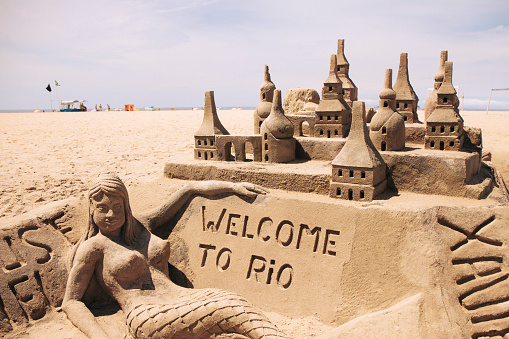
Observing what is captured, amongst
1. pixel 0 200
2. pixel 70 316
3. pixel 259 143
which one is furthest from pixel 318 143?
pixel 0 200

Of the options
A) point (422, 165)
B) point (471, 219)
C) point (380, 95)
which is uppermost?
point (380, 95)

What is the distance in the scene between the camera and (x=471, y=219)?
6.00m

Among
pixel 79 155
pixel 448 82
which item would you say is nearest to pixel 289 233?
pixel 448 82

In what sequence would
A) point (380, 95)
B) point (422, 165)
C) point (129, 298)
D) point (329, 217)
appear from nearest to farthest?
point (129, 298) < point (329, 217) < point (422, 165) < point (380, 95)

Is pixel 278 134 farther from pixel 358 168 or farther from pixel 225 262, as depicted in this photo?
pixel 225 262

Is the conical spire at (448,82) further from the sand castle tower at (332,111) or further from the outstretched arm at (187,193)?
the outstretched arm at (187,193)

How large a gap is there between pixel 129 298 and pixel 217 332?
1312mm

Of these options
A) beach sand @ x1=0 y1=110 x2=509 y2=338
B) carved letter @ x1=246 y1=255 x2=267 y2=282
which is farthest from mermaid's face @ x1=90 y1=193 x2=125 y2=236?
carved letter @ x1=246 y1=255 x2=267 y2=282

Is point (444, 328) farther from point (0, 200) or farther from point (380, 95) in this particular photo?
point (0, 200)

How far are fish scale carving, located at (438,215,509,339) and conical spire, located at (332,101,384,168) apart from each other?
181 centimetres

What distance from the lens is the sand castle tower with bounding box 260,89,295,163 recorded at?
9570 millimetres

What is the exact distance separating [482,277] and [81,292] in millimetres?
5436

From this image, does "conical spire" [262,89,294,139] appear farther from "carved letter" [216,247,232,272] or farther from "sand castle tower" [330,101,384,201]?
"carved letter" [216,247,232,272]

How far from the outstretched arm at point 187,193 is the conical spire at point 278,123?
2319 mm
